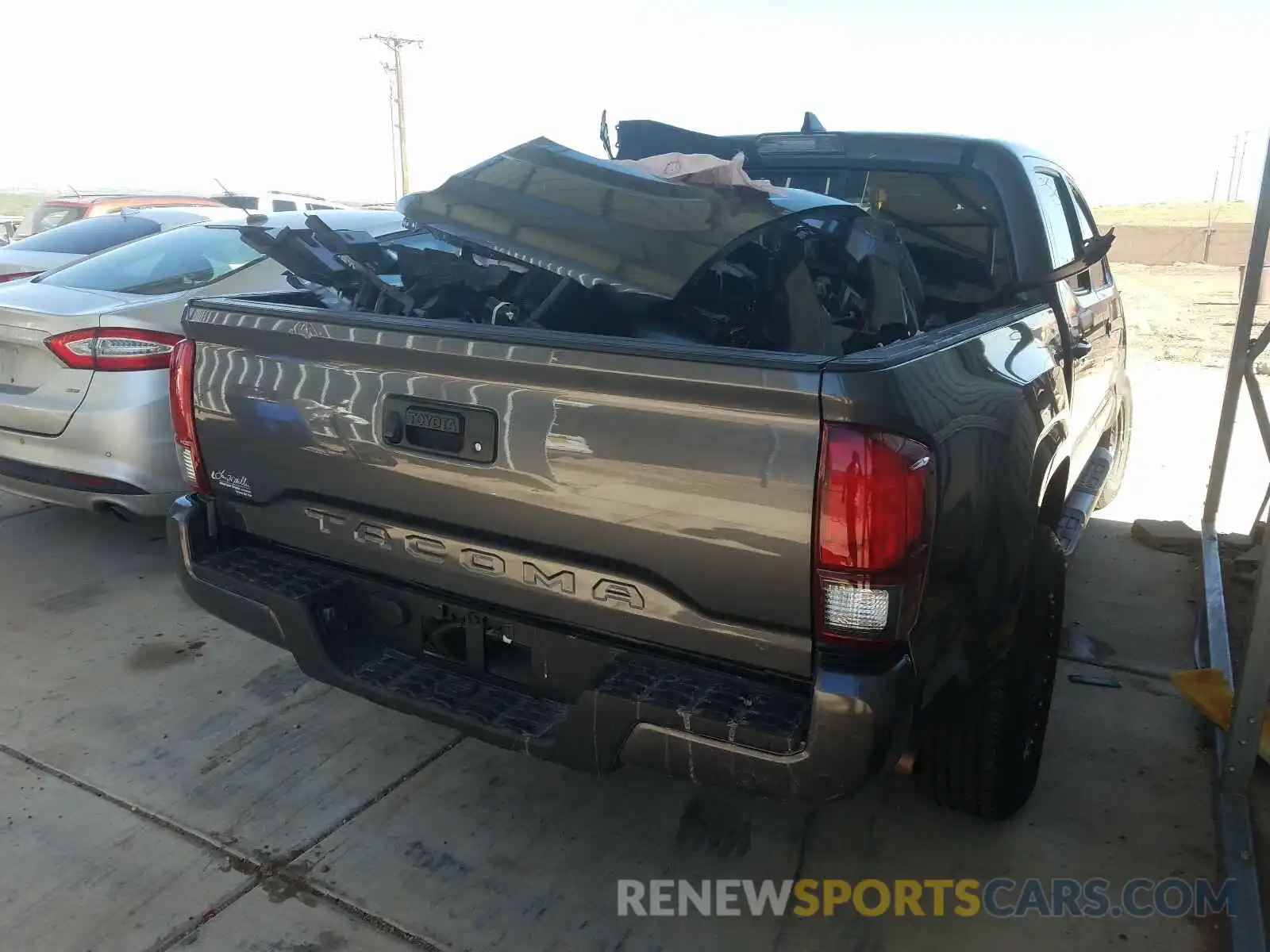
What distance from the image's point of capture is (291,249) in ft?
10.4

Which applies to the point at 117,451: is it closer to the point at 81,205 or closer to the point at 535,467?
the point at 535,467

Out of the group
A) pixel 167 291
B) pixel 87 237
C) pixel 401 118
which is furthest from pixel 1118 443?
pixel 401 118

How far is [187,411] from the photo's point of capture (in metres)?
2.83

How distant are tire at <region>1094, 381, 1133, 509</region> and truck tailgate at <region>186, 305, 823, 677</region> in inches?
143

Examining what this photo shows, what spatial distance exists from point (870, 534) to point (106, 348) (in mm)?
3804

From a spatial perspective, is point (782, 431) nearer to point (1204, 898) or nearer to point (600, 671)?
point (600, 671)

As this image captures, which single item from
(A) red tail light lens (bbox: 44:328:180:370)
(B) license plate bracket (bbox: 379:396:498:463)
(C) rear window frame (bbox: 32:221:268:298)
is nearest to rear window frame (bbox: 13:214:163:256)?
(C) rear window frame (bbox: 32:221:268:298)

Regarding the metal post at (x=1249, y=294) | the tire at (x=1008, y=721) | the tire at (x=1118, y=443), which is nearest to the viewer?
the tire at (x=1008, y=721)

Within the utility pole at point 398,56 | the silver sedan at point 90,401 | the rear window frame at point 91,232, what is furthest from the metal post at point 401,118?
the silver sedan at point 90,401

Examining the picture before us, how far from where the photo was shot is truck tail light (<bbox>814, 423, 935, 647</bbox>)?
1852 millimetres

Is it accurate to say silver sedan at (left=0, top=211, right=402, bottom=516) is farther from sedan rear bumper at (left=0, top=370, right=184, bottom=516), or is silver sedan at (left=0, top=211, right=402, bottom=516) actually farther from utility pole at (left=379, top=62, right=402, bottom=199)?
utility pole at (left=379, top=62, right=402, bottom=199)

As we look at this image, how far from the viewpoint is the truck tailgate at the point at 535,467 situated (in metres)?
1.94

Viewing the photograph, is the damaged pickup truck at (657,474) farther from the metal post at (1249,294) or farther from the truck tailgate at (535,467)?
the metal post at (1249,294)

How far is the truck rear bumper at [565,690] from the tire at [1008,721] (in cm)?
71
